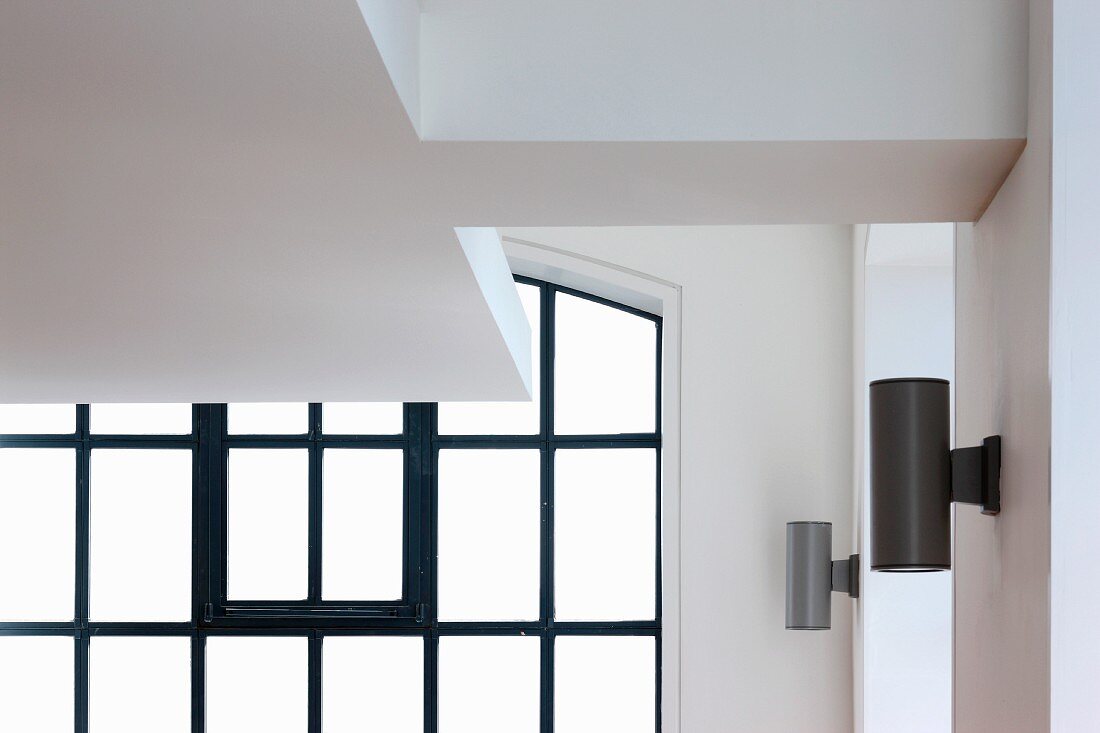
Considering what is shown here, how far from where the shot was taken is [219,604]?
754 cm

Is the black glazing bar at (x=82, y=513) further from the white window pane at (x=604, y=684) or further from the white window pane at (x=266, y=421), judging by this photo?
the white window pane at (x=604, y=684)

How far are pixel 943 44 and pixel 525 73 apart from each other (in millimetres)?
837

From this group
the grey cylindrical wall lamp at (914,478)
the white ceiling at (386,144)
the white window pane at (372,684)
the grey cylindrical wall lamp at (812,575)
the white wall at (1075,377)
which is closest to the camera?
the white ceiling at (386,144)

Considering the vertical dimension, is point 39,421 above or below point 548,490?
above

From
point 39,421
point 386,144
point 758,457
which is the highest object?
point 386,144

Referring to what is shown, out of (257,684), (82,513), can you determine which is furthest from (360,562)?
(82,513)

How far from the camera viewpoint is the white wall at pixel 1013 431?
218cm

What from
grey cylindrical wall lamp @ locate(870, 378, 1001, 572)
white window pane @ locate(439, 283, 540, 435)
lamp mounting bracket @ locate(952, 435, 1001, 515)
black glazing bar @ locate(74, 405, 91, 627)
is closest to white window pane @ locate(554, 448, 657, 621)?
white window pane @ locate(439, 283, 540, 435)

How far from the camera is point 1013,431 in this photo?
243 cm

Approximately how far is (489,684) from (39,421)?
3.36 m

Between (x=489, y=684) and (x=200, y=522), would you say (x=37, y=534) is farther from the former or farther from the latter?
(x=489, y=684)

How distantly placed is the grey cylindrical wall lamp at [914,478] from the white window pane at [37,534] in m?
6.19

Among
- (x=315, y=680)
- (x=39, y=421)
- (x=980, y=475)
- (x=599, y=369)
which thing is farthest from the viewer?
(x=39, y=421)

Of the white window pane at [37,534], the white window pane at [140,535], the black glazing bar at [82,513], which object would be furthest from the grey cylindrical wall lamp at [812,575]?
the white window pane at [37,534]
